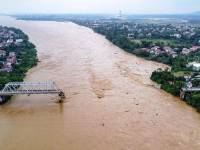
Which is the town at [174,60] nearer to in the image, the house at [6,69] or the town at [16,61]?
the town at [16,61]

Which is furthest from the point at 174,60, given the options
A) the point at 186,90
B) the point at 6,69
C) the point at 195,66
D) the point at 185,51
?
the point at 6,69

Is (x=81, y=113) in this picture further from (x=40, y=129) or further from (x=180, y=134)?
(x=180, y=134)

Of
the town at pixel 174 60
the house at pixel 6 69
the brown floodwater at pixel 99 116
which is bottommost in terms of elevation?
the brown floodwater at pixel 99 116

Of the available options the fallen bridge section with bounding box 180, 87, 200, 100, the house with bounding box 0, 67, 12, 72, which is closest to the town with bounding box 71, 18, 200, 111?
the fallen bridge section with bounding box 180, 87, 200, 100

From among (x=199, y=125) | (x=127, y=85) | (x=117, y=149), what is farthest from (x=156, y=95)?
(x=117, y=149)

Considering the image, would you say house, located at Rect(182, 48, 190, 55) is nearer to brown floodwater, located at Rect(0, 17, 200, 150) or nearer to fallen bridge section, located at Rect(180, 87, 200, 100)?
brown floodwater, located at Rect(0, 17, 200, 150)

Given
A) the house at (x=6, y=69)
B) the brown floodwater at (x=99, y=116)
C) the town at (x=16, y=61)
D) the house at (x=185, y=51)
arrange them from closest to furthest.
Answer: the brown floodwater at (x=99, y=116), the town at (x=16, y=61), the house at (x=6, y=69), the house at (x=185, y=51)

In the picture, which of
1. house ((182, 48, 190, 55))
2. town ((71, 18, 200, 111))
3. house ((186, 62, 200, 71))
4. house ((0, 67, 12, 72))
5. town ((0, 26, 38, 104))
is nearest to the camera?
town ((71, 18, 200, 111))

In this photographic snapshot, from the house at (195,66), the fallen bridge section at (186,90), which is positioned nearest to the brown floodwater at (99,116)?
the fallen bridge section at (186,90)
